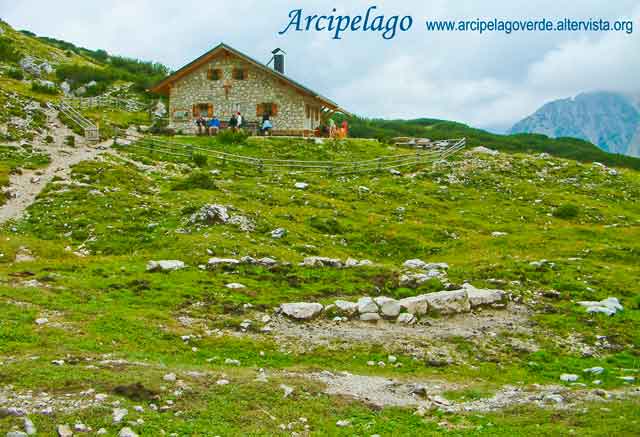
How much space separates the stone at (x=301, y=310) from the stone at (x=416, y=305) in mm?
2386

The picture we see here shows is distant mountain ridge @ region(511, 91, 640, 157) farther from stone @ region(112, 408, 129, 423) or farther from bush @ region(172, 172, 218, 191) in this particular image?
stone @ region(112, 408, 129, 423)

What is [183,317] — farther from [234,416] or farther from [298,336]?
[234,416]

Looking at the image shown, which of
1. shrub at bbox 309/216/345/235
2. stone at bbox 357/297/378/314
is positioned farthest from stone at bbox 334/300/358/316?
shrub at bbox 309/216/345/235

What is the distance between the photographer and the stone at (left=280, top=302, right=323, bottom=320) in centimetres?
1733

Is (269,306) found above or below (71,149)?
below

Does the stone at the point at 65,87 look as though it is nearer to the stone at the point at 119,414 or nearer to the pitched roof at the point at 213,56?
the pitched roof at the point at 213,56

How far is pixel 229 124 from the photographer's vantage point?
57.0m

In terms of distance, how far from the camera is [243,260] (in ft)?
71.2

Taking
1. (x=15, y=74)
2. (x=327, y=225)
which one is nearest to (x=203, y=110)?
(x=15, y=74)

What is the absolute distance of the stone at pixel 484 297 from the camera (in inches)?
737

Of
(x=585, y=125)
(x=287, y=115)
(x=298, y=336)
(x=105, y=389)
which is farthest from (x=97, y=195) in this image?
(x=585, y=125)

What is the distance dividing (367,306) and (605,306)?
7.04 m

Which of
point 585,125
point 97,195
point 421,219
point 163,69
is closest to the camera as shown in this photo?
point 97,195

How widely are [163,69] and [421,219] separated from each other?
10085 cm
